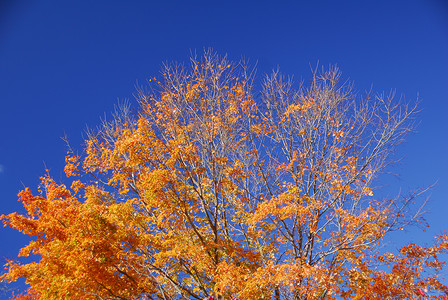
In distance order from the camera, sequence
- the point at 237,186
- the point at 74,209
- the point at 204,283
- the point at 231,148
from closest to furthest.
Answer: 1. the point at 74,209
2. the point at 204,283
3. the point at 237,186
4. the point at 231,148

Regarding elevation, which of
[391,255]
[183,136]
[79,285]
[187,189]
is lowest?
[79,285]

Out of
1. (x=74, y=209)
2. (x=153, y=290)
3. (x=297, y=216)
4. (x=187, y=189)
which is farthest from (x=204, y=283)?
(x=74, y=209)

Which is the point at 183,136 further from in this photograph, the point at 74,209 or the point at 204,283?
the point at 204,283

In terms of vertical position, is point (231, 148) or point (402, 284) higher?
point (231, 148)

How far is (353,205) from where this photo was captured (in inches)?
466

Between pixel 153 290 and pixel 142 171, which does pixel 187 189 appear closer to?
pixel 142 171

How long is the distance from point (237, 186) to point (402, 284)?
694cm

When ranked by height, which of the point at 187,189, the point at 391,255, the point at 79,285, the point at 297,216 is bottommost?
the point at 79,285

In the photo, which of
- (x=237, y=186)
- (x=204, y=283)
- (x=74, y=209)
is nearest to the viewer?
(x=74, y=209)

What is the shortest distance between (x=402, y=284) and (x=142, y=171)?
1047 centimetres

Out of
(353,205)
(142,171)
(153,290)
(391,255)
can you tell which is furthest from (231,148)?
(391,255)

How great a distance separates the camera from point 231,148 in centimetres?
1370

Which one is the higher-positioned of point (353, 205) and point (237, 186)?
point (237, 186)

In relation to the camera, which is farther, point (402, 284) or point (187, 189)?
point (187, 189)
